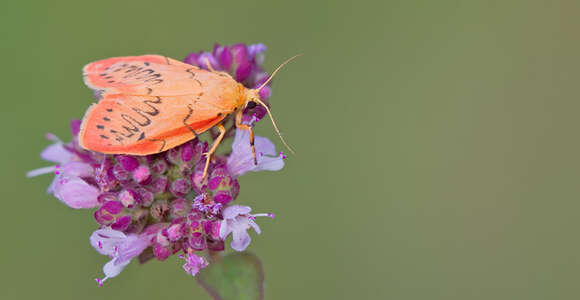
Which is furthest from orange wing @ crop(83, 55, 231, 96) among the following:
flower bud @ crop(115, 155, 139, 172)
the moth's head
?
flower bud @ crop(115, 155, 139, 172)

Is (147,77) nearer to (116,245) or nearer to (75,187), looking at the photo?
(75,187)

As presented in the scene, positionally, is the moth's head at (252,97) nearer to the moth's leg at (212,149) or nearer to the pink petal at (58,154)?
the moth's leg at (212,149)

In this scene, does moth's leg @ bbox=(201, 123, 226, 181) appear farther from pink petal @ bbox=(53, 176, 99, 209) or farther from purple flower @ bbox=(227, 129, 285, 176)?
pink petal @ bbox=(53, 176, 99, 209)

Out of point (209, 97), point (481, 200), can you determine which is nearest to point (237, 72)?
point (209, 97)

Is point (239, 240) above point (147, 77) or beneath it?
beneath

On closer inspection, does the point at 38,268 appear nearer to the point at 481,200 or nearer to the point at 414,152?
the point at 414,152

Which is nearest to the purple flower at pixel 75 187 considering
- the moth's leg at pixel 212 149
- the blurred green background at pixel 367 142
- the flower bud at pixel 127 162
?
the flower bud at pixel 127 162

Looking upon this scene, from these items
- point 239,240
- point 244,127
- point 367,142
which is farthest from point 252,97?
point 367,142
